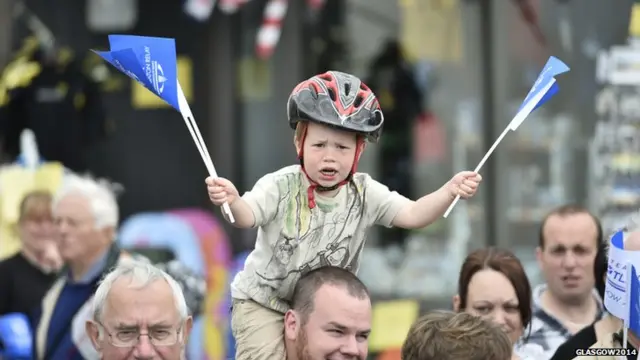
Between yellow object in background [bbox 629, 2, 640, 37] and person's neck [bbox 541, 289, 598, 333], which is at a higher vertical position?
yellow object in background [bbox 629, 2, 640, 37]

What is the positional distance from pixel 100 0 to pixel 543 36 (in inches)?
129

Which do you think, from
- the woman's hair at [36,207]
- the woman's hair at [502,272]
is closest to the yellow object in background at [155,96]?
the woman's hair at [36,207]

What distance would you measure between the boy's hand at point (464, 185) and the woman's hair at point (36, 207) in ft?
13.7

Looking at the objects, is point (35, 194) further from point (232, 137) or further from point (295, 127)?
point (295, 127)

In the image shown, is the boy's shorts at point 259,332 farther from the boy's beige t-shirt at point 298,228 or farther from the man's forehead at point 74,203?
the man's forehead at point 74,203

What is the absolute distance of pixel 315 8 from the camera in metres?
9.89

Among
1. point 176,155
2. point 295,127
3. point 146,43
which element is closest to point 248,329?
point 295,127

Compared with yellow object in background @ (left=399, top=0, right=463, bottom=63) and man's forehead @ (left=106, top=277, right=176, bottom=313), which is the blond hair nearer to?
man's forehead @ (left=106, top=277, right=176, bottom=313)

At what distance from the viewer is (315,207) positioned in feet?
15.5

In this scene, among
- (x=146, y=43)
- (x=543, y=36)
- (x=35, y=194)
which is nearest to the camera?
(x=146, y=43)

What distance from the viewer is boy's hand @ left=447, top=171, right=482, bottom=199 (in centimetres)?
462

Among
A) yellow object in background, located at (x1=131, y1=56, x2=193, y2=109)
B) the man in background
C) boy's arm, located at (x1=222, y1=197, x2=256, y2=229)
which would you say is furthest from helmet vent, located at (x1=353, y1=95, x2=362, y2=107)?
yellow object in background, located at (x1=131, y1=56, x2=193, y2=109)

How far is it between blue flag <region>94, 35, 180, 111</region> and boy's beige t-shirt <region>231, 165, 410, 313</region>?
456 millimetres

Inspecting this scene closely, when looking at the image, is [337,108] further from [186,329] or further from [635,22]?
[635,22]
